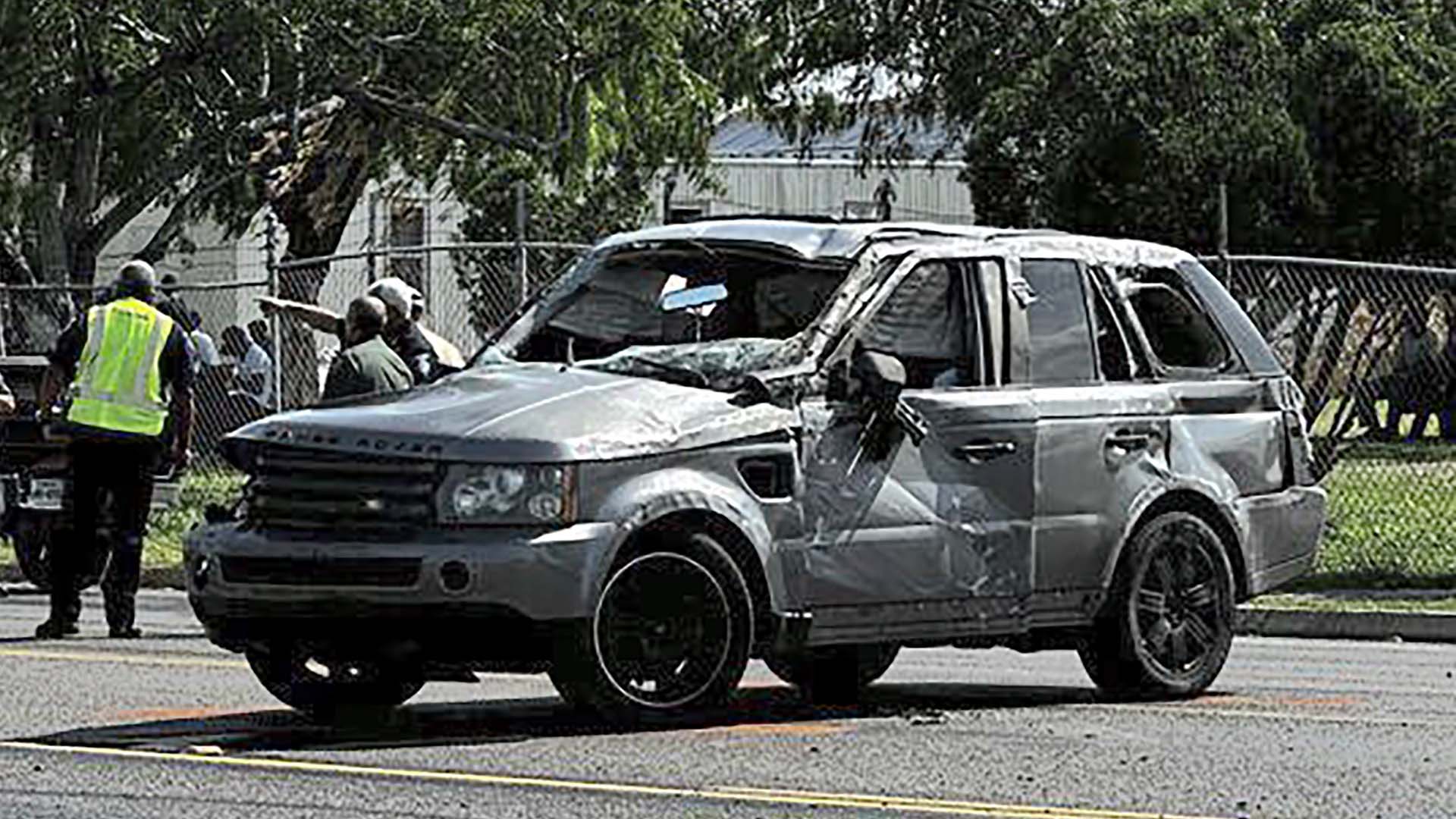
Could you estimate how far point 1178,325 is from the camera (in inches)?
522

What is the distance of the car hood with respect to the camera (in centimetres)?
1087

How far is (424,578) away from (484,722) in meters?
1.05

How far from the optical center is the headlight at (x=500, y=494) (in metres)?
10.8

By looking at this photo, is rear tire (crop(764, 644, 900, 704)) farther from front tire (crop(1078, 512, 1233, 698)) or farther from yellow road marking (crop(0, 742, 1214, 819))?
yellow road marking (crop(0, 742, 1214, 819))

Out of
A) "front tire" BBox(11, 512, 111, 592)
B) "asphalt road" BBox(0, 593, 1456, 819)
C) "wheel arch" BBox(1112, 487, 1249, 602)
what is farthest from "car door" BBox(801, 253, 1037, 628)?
"front tire" BBox(11, 512, 111, 592)

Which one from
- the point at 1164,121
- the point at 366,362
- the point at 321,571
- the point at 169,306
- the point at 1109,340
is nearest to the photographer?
the point at 321,571

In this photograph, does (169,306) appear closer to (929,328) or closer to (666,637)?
(929,328)

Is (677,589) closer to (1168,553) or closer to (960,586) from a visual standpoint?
(960,586)

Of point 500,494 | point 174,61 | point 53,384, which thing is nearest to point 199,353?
point 174,61

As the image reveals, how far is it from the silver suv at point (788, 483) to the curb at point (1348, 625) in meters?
5.06

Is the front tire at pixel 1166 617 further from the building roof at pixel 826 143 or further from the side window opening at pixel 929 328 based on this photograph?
the building roof at pixel 826 143

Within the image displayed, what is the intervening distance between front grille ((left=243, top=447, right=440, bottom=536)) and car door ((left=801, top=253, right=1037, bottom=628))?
1.41 meters

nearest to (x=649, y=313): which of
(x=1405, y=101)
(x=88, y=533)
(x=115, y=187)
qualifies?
(x=88, y=533)

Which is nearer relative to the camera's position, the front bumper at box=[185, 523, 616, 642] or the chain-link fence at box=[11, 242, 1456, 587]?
the front bumper at box=[185, 523, 616, 642]
